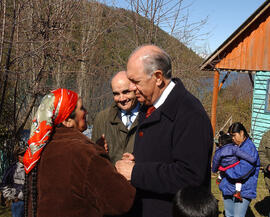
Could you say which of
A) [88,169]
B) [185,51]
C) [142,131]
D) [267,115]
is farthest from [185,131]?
[267,115]

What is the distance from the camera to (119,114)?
10.4 feet

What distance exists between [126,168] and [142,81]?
25.0 inches

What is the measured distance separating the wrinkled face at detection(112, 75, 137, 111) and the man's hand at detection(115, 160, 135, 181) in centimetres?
→ 121

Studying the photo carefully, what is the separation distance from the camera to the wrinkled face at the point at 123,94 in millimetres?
3084

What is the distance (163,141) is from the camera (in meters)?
1.86

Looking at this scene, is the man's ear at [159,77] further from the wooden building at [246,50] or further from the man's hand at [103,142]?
the wooden building at [246,50]

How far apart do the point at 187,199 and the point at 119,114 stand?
1644mm

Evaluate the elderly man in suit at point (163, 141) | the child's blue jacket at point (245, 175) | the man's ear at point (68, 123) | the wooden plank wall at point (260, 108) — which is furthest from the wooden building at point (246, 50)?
the man's ear at point (68, 123)

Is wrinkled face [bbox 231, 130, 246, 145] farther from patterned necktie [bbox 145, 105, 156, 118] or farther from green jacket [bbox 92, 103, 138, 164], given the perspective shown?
patterned necktie [bbox 145, 105, 156, 118]

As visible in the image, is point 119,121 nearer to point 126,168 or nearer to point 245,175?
point 126,168

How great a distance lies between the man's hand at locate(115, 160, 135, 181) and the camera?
1.89 m

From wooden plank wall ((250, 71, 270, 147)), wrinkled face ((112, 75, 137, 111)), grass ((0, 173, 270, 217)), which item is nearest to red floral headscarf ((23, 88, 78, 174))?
wrinkled face ((112, 75, 137, 111))

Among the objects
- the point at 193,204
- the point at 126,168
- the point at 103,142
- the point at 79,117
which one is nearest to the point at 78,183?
the point at 126,168

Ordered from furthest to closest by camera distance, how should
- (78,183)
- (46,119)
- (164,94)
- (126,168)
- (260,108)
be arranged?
(260,108) < (164,94) < (126,168) < (46,119) < (78,183)
